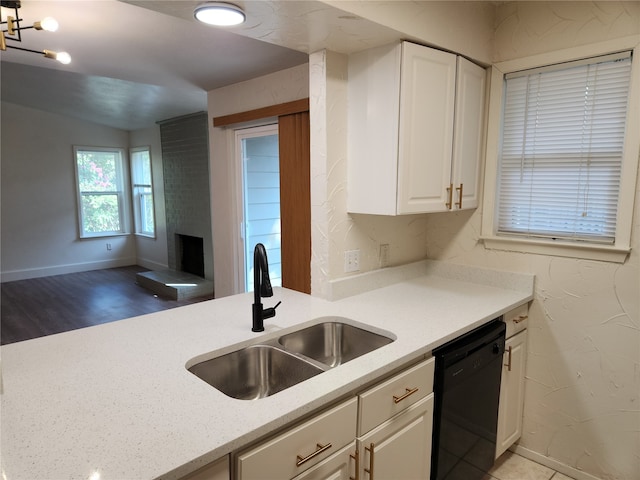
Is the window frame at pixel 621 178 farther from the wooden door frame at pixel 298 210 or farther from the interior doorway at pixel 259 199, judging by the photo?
the interior doorway at pixel 259 199

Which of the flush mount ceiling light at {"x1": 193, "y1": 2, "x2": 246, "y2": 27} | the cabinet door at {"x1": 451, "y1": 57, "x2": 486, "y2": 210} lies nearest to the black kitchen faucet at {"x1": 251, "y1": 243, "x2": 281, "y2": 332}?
the flush mount ceiling light at {"x1": 193, "y1": 2, "x2": 246, "y2": 27}

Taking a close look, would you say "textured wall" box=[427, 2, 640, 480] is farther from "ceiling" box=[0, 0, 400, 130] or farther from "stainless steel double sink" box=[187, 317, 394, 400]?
"stainless steel double sink" box=[187, 317, 394, 400]

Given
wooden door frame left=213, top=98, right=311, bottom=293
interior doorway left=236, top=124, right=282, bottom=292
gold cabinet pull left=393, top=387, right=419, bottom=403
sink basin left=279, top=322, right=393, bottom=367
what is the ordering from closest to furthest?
gold cabinet pull left=393, top=387, right=419, bottom=403, sink basin left=279, top=322, right=393, bottom=367, wooden door frame left=213, top=98, right=311, bottom=293, interior doorway left=236, top=124, right=282, bottom=292

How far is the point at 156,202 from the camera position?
276 inches

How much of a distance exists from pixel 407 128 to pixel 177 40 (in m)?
1.53

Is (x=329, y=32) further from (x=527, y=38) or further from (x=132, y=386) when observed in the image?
(x=132, y=386)

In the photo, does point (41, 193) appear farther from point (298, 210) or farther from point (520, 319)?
point (520, 319)

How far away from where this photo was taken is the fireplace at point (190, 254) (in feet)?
20.3

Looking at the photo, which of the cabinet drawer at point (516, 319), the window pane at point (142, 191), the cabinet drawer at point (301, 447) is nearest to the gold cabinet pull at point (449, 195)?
the cabinet drawer at point (516, 319)

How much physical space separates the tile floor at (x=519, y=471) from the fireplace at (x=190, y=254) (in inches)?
191

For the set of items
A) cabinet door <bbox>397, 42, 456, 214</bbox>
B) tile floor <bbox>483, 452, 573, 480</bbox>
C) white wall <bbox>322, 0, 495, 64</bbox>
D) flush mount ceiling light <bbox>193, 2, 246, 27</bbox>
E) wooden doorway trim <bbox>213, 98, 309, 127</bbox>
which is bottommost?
tile floor <bbox>483, 452, 573, 480</bbox>

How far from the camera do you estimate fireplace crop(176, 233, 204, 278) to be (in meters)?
6.20

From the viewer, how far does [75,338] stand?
1.53 metres

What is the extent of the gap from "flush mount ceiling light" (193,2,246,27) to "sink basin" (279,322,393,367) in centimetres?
125
